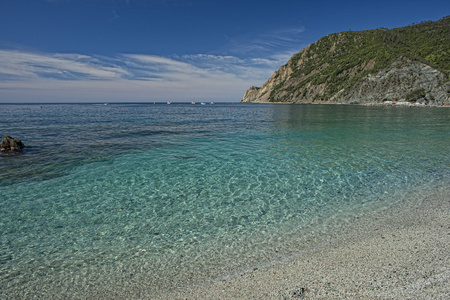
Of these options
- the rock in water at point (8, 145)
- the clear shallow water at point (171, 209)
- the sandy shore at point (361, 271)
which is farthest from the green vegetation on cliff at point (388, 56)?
the rock in water at point (8, 145)

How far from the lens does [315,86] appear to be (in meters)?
185

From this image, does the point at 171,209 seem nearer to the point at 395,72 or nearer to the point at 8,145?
the point at 8,145

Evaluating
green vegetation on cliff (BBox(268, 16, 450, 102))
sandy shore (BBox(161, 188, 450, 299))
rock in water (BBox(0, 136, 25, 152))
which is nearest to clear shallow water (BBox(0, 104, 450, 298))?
sandy shore (BBox(161, 188, 450, 299))

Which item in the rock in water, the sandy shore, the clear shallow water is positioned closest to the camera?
the sandy shore

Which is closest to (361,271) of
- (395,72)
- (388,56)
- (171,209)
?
(171,209)

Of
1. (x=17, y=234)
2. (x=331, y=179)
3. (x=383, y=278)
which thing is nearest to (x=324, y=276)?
(x=383, y=278)

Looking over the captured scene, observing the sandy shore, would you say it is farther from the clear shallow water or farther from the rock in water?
the rock in water

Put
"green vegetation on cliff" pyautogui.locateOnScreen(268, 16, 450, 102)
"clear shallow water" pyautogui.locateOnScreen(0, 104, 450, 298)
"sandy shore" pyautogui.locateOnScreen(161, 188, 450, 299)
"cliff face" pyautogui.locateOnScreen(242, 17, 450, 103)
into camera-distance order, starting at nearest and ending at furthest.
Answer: "sandy shore" pyautogui.locateOnScreen(161, 188, 450, 299) < "clear shallow water" pyautogui.locateOnScreen(0, 104, 450, 298) < "cliff face" pyautogui.locateOnScreen(242, 17, 450, 103) < "green vegetation on cliff" pyautogui.locateOnScreen(268, 16, 450, 102)

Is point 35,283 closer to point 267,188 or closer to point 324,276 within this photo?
point 324,276

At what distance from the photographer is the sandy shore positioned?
176 inches

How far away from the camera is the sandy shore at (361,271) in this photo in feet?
14.6

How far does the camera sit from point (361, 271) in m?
5.05

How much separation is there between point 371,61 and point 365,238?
18229 centimetres

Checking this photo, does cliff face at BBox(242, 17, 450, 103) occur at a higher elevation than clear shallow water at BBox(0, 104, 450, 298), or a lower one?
higher
